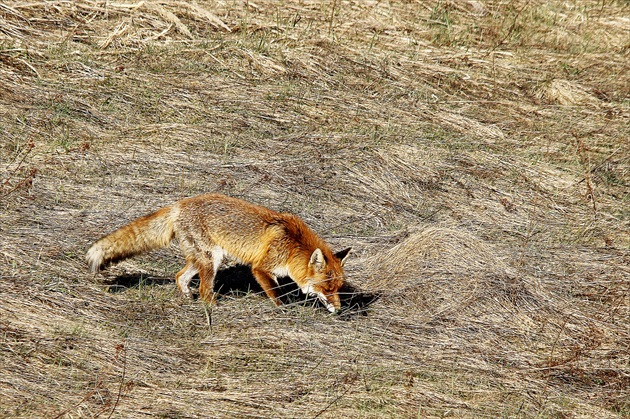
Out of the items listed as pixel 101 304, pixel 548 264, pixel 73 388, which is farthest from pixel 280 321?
pixel 548 264

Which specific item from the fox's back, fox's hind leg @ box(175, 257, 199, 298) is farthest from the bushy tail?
fox's hind leg @ box(175, 257, 199, 298)

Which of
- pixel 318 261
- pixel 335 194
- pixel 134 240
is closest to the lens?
pixel 134 240

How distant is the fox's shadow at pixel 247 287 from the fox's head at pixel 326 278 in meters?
0.11

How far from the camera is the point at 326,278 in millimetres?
Answer: 8047

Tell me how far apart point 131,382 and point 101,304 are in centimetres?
138

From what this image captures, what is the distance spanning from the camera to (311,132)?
1205 centimetres

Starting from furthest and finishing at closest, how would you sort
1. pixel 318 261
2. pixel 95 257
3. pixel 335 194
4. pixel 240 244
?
1. pixel 335 194
2. pixel 240 244
3. pixel 318 261
4. pixel 95 257

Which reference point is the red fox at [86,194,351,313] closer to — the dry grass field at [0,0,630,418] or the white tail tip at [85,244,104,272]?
the dry grass field at [0,0,630,418]

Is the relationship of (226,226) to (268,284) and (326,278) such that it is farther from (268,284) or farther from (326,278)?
(326,278)

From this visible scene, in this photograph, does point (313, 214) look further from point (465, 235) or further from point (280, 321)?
point (280, 321)

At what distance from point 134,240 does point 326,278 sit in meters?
1.87

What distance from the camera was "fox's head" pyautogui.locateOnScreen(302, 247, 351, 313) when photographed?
7.99m

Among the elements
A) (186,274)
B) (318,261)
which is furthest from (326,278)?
(186,274)

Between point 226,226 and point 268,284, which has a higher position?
point 226,226
